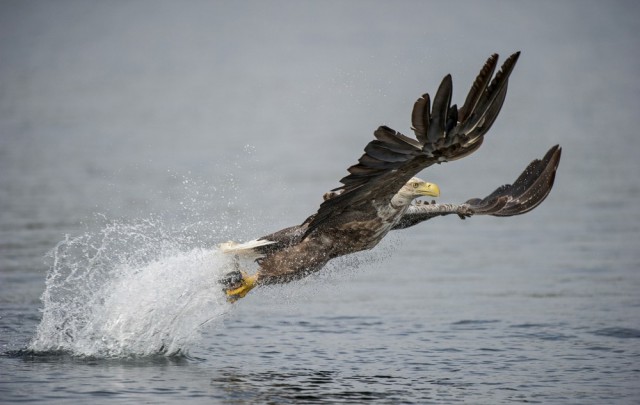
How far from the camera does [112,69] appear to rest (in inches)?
1427

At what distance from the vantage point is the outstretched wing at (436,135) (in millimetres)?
7523

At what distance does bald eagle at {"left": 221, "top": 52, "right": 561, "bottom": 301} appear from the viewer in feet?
25.2

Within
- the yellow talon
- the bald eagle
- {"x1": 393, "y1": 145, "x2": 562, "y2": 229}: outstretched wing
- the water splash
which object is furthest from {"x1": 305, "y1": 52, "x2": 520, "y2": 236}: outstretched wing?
the water splash

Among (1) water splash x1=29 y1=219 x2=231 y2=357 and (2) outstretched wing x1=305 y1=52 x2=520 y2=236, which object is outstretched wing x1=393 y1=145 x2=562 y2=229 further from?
(1) water splash x1=29 y1=219 x2=231 y2=357

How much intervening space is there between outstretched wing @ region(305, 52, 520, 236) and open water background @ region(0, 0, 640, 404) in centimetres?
153

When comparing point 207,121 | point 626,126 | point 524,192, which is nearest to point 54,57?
point 207,121

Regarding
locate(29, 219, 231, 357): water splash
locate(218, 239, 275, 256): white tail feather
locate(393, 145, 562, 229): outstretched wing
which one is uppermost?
locate(393, 145, 562, 229): outstretched wing

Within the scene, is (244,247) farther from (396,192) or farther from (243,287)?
(396,192)

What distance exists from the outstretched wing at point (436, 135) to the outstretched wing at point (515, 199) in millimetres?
1024

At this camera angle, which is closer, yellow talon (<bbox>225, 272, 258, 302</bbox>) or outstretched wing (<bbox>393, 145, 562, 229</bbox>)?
yellow talon (<bbox>225, 272, 258, 302</bbox>)

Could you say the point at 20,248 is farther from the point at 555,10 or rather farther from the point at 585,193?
the point at 555,10

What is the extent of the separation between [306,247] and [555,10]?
113 ft

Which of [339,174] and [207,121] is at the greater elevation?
[207,121]

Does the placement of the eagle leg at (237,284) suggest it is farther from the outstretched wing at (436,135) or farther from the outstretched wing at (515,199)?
the outstretched wing at (515,199)
